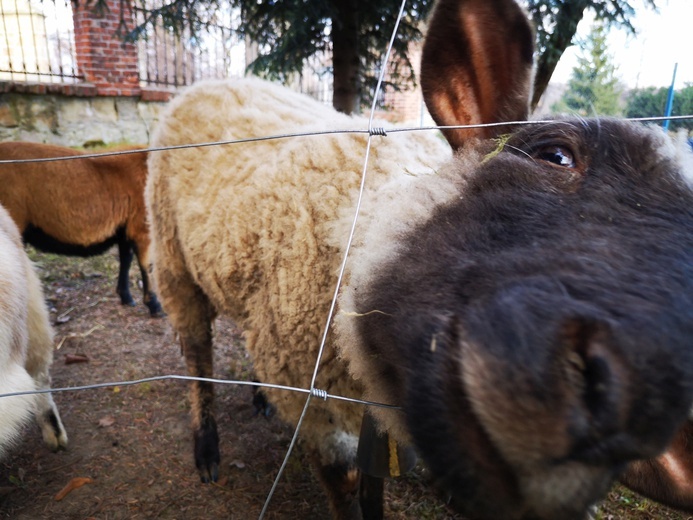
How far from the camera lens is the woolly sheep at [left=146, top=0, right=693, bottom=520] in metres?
0.78

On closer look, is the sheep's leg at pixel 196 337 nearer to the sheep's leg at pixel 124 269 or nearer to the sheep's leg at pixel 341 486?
the sheep's leg at pixel 341 486

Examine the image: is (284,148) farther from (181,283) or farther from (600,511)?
(600,511)

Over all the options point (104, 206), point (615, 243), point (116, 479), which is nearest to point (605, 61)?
point (615, 243)

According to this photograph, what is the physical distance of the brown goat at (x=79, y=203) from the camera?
15.1 ft

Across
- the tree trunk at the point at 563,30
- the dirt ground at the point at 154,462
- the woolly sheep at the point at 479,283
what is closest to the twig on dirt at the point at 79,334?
the dirt ground at the point at 154,462

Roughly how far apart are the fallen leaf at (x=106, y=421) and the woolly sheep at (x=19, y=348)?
0.32 metres

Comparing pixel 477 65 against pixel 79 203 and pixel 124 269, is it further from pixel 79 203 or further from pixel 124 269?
pixel 124 269

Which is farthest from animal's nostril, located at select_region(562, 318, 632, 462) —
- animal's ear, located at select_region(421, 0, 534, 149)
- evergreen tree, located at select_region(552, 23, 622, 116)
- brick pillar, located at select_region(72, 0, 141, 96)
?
brick pillar, located at select_region(72, 0, 141, 96)

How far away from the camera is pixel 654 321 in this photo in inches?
31.3

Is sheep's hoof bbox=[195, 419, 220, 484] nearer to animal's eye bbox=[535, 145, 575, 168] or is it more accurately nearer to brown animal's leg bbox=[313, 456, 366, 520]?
brown animal's leg bbox=[313, 456, 366, 520]

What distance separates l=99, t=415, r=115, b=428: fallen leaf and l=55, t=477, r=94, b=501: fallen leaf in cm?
53

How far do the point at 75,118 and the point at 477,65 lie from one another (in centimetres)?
781

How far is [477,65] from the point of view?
154 centimetres

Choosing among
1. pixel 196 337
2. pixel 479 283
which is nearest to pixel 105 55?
pixel 196 337
